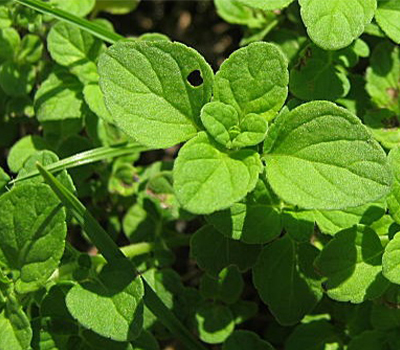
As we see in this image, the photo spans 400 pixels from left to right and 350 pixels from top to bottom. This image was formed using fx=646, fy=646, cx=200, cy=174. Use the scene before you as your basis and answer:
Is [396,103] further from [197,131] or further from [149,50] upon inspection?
[149,50]

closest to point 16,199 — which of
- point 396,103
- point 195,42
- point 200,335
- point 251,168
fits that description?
point 251,168

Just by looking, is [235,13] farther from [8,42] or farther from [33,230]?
[33,230]

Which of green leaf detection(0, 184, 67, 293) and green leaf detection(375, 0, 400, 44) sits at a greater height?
green leaf detection(0, 184, 67, 293)

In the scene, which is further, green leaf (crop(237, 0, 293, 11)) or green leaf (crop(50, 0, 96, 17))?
green leaf (crop(50, 0, 96, 17))

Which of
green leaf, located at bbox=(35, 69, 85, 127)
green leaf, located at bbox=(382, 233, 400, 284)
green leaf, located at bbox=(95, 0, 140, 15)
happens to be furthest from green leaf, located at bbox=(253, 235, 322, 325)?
green leaf, located at bbox=(95, 0, 140, 15)

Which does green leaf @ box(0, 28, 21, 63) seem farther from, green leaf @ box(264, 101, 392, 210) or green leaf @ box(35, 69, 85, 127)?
green leaf @ box(264, 101, 392, 210)

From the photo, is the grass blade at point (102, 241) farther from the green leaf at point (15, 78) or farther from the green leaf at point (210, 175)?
the green leaf at point (15, 78)

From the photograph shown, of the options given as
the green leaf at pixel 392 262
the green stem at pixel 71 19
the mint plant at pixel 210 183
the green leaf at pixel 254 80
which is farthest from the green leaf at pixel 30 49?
the green leaf at pixel 392 262

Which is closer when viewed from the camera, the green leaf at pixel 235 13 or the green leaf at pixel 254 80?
the green leaf at pixel 254 80
